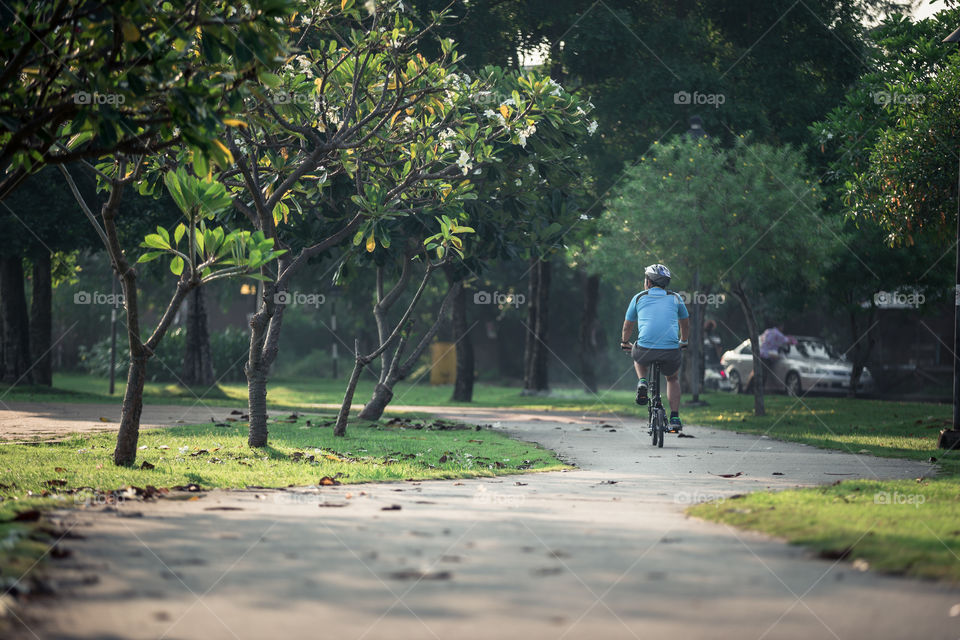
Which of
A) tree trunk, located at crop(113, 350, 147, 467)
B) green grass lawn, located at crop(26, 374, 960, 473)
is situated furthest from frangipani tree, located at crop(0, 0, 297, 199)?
green grass lawn, located at crop(26, 374, 960, 473)

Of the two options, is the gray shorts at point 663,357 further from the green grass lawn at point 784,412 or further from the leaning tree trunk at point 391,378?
the leaning tree trunk at point 391,378

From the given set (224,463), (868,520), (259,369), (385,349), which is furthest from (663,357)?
(868,520)

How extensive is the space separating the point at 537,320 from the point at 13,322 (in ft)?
44.7

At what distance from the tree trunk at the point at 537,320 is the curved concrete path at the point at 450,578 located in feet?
75.2

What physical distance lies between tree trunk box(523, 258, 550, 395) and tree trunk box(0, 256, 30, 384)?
43.0ft

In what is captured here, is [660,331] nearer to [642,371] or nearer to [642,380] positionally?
[642,371]

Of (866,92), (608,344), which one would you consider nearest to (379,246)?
(866,92)

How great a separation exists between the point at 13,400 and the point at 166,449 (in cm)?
1100

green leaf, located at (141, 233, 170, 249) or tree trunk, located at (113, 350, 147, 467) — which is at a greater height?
green leaf, located at (141, 233, 170, 249)

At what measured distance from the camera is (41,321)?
27.0 meters

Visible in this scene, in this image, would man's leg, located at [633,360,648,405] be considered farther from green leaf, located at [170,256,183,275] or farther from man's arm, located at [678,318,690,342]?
green leaf, located at [170,256,183,275]

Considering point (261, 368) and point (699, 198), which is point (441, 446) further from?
point (699, 198)

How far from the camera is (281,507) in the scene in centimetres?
721

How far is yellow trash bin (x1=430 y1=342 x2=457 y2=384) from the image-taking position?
1725 inches
